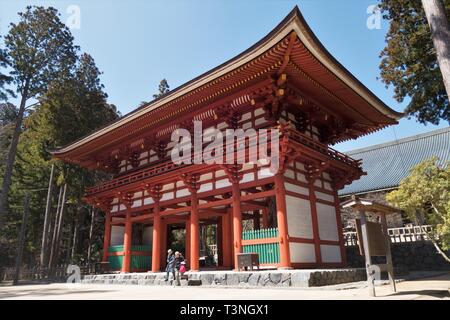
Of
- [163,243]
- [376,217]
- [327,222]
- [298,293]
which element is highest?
[376,217]

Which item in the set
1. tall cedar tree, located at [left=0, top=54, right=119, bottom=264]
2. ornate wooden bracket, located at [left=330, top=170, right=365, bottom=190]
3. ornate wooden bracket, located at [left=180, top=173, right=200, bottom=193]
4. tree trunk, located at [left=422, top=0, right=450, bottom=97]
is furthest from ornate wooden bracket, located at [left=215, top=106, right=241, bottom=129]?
tall cedar tree, located at [left=0, top=54, right=119, bottom=264]

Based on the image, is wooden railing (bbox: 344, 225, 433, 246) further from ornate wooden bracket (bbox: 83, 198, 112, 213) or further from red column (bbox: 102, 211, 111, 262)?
ornate wooden bracket (bbox: 83, 198, 112, 213)

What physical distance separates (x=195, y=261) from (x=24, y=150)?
2518cm

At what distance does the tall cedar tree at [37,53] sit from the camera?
2288cm

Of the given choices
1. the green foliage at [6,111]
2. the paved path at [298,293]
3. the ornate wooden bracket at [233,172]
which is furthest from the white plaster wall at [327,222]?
the green foliage at [6,111]

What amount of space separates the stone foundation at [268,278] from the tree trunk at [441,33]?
636cm

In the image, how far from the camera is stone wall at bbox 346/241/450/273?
54.6 feet

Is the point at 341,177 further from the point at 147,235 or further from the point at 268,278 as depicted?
the point at 147,235

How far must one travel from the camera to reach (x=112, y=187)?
59.7 ft

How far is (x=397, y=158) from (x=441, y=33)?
2328 centimetres

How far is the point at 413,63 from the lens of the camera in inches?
623

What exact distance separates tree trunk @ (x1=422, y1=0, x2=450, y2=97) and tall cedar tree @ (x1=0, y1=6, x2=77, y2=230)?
23446 millimetres

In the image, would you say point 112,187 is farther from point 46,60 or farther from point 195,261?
point 46,60

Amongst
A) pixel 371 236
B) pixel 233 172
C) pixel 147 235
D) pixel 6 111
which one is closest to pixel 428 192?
pixel 371 236
